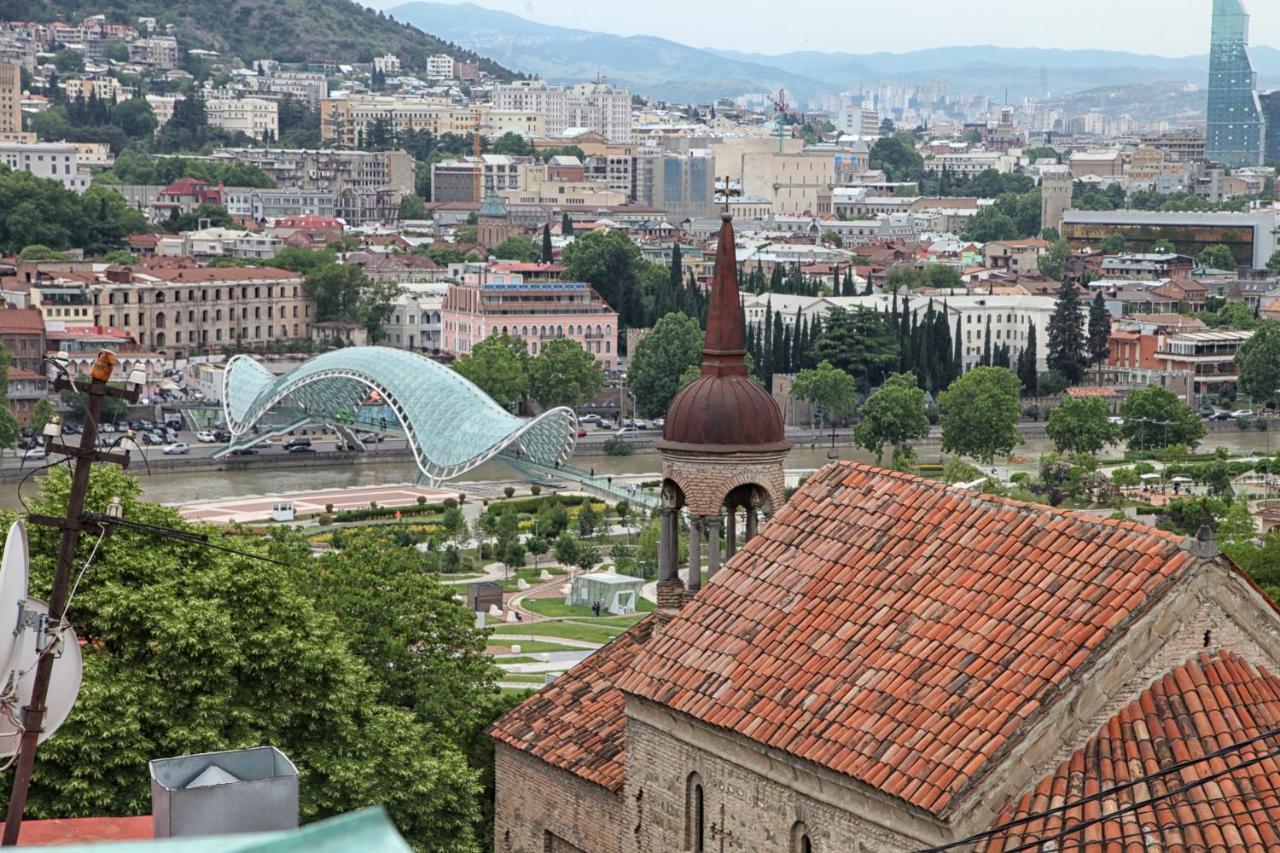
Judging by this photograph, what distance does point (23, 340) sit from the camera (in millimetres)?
129875

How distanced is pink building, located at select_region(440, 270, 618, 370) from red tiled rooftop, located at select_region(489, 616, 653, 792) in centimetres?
11440

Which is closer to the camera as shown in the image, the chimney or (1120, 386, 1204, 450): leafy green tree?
the chimney

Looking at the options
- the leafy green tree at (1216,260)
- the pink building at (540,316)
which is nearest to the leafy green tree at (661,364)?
the pink building at (540,316)

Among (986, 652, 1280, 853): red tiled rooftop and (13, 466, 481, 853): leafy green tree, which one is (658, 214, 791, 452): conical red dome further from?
(986, 652, 1280, 853): red tiled rooftop

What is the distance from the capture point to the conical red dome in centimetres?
2872

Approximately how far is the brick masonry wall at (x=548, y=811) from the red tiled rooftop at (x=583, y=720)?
0.16 metres

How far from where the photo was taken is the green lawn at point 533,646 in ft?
205

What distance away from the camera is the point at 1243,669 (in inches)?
829

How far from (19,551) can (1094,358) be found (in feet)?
433

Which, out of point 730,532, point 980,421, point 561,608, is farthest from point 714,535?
point 980,421

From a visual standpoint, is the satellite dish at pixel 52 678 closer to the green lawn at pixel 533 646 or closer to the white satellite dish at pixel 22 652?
the white satellite dish at pixel 22 652

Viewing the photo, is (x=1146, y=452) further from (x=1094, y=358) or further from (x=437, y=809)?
(x=437, y=809)

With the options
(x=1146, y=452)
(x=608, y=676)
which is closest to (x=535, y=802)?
(x=608, y=676)

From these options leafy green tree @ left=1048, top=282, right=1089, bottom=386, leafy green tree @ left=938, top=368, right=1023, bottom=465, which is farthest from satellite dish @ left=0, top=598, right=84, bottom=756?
leafy green tree @ left=1048, top=282, right=1089, bottom=386
